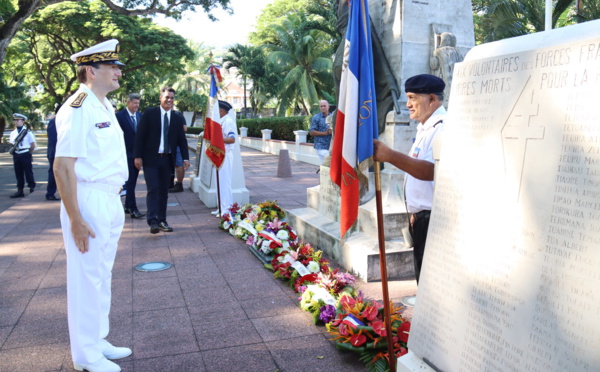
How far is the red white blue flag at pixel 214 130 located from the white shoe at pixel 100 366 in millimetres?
5098

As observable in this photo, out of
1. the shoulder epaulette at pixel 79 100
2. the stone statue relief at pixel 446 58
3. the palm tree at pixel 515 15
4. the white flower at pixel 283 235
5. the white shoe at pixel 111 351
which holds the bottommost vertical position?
the white shoe at pixel 111 351

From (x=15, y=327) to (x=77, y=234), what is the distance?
63.5 inches

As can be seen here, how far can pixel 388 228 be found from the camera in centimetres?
543

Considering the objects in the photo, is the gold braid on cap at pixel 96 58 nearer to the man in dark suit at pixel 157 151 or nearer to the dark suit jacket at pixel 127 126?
the man in dark suit at pixel 157 151

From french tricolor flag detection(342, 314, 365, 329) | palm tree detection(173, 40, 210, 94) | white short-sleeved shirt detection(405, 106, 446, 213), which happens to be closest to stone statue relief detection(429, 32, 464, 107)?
white short-sleeved shirt detection(405, 106, 446, 213)

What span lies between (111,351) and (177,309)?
100 cm

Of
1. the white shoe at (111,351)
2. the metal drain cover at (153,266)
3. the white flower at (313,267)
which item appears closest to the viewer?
the white shoe at (111,351)

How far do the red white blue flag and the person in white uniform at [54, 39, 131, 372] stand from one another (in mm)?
4713

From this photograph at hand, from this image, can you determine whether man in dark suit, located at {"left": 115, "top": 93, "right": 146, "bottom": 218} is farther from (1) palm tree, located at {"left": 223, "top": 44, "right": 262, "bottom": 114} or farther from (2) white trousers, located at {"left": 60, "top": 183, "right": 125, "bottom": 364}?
(1) palm tree, located at {"left": 223, "top": 44, "right": 262, "bottom": 114}

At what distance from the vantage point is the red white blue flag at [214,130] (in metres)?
8.12

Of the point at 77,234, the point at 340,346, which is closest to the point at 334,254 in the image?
→ the point at 340,346

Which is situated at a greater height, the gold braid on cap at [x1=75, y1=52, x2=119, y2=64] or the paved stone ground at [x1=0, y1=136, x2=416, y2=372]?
the gold braid on cap at [x1=75, y1=52, x2=119, y2=64]

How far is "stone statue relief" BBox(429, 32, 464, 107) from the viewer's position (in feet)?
17.7

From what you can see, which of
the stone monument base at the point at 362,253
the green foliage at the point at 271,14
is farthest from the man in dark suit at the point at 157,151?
the green foliage at the point at 271,14
